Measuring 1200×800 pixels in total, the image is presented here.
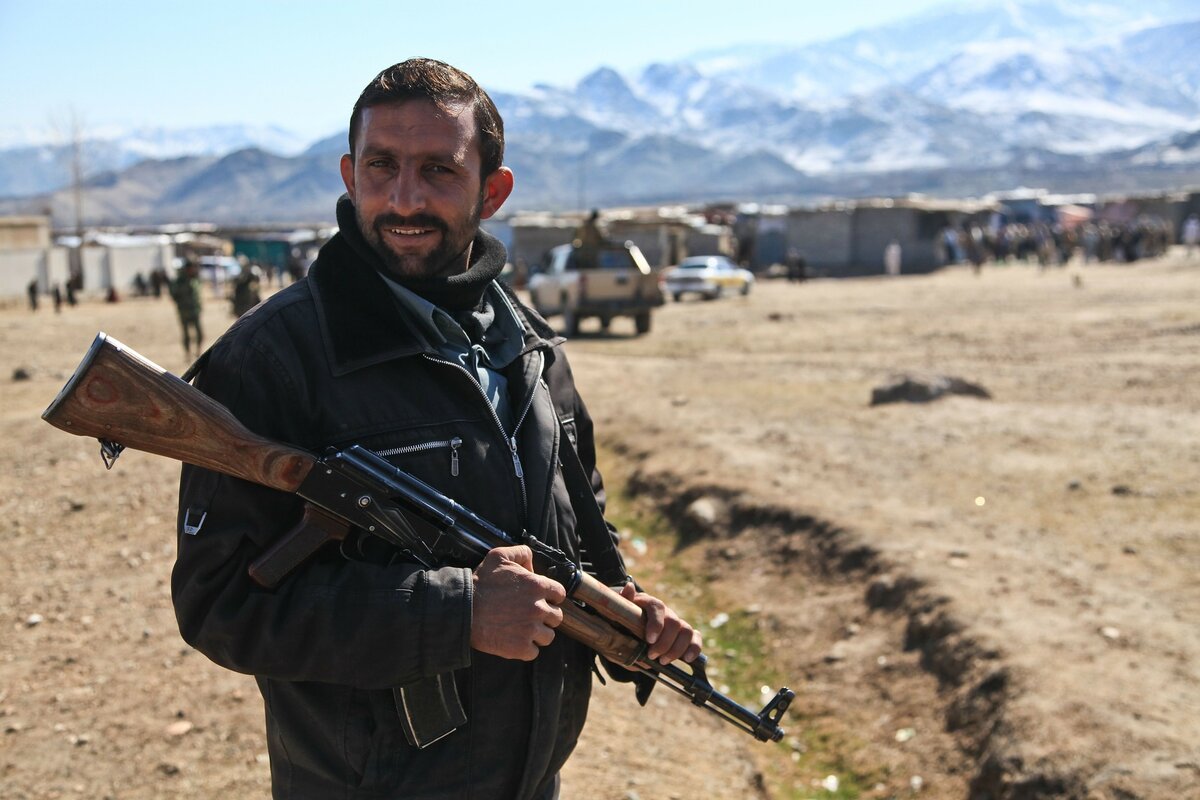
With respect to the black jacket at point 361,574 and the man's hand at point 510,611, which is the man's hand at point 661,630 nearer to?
the black jacket at point 361,574

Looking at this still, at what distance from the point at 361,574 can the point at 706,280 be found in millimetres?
29793

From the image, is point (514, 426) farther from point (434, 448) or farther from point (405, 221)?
point (405, 221)

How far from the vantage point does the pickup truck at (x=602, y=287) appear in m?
20.8

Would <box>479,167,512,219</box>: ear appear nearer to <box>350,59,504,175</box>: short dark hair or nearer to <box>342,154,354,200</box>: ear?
<box>350,59,504,175</box>: short dark hair

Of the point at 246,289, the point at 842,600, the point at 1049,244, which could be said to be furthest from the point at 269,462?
the point at 1049,244

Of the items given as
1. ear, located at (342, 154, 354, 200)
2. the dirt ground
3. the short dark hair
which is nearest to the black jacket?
ear, located at (342, 154, 354, 200)

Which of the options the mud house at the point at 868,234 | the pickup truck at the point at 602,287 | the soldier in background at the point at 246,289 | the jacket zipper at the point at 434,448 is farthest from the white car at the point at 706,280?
the jacket zipper at the point at 434,448

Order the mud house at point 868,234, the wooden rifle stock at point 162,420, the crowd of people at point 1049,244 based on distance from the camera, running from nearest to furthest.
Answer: the wooden rifle stock at point 162,420
the crowd of people at point 1049,244
the mud house at point 868,234

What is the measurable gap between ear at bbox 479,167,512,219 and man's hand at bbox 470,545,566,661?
28.1 inches

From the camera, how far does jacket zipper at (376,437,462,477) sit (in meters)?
2.01

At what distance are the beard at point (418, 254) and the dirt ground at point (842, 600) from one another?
277 centimetres

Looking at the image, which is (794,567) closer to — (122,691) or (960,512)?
(960,512)

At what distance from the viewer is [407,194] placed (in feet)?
6.77

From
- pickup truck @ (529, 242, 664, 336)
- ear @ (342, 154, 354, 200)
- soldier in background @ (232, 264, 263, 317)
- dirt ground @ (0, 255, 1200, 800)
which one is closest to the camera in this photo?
ear @ (342, 154, 354, 200)
